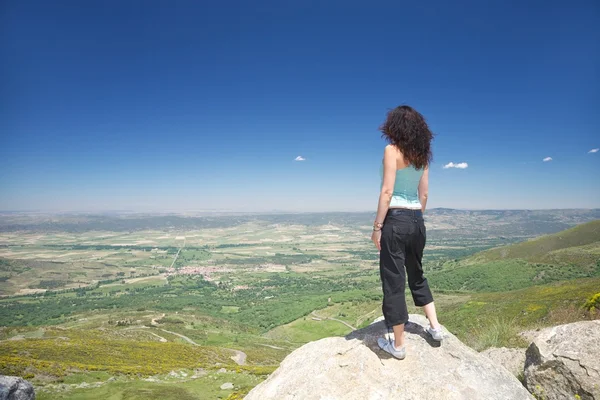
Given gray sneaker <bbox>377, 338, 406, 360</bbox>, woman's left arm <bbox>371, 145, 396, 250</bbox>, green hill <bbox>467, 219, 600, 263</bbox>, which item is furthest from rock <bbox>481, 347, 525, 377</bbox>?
green hill <bbox>467, 219, 600, 263</bbox>

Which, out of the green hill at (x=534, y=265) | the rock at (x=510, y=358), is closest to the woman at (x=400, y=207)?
the rock at (x=510, y=358)

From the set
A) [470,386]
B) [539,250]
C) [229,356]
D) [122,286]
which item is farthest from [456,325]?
[122,286]

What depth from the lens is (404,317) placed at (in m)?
5.24

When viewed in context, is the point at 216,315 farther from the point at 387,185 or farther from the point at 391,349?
the point at 387,185

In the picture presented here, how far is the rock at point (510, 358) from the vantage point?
8423 millimetres

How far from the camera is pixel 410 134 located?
5.06 meters

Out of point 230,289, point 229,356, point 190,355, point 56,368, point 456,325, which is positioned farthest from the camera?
point 230,289

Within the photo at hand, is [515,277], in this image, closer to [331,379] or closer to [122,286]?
[331,379]

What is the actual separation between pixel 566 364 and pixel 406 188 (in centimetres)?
515

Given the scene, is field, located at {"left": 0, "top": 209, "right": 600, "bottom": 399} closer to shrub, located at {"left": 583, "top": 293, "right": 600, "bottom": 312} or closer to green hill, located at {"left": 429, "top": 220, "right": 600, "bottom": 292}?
green hill, located at {"left": 429, "top": 220, "right": 600, "bottom": 292}

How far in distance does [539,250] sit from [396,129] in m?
152

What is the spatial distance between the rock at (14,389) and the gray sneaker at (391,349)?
1708cm

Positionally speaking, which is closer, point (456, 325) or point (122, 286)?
point (456, 325)

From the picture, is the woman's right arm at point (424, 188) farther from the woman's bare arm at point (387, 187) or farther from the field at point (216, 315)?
the field at point (216, 315)
